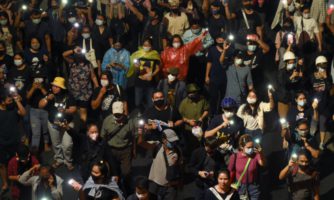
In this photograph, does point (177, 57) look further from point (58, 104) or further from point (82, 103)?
point (58, 104)

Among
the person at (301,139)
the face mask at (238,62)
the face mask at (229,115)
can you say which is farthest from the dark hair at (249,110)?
the face mask at (238,62)

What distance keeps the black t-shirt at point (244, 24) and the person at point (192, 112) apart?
3.15 metres

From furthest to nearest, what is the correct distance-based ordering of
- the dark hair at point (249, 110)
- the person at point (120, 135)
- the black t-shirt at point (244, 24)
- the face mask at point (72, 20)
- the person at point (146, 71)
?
the face mask at point (72, 20) < the black t-shirt at point (244, 24) < the person at point (146, 71) < the dark hair at point (249, 110) < the person at point (120, 135)

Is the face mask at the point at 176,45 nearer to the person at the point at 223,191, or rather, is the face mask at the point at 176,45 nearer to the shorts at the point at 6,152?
the shorts at the point at 6,152

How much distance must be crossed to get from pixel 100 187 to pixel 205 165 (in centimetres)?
193

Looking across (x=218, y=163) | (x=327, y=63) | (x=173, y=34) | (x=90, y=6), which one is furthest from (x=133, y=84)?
(x=218, y=163)

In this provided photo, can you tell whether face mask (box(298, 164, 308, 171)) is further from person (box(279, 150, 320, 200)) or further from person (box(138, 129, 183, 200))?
person (box(138, 129, 183, 200))

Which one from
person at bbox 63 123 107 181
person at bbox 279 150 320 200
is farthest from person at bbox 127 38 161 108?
person at bbox 279 150 320 200

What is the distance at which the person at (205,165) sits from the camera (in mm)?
13906

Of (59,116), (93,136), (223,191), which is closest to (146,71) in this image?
(59,116)

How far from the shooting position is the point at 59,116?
1620 centimetres

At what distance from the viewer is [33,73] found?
58.9 ft

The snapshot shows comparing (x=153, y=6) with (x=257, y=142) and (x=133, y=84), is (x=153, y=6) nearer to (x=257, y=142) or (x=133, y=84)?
(x=133, y=84)

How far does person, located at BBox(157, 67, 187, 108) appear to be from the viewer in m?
16.9
